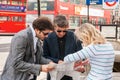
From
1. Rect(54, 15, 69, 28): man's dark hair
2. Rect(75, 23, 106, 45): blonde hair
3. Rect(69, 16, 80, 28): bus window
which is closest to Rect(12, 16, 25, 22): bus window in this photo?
Rect(69, 16, 80, 28): bus window

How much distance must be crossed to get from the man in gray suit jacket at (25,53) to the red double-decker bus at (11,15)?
28613mm

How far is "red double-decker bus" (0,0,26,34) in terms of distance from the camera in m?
32.0

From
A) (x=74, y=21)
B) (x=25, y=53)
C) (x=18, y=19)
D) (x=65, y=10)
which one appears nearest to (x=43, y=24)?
(x=25, y=53)

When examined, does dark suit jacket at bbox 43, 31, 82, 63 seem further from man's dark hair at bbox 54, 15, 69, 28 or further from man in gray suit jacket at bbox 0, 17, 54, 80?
man in gray suit jacket at bbox 0, 17, 54, 80

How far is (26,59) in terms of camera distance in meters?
3.61

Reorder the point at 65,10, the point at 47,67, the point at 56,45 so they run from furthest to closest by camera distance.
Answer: the point at 65,10 < the point at 56,45 < the point at 47,67

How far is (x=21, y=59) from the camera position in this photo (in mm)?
3514

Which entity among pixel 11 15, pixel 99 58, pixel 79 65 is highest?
pixel 99 58

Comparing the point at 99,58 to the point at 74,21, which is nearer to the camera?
the point at 99,58

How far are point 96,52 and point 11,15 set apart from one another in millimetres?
29642

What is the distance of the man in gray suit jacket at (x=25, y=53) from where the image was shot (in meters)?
3.50

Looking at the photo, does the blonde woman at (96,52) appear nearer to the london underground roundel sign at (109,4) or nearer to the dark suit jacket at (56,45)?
the dark suit jacket at (56,45)

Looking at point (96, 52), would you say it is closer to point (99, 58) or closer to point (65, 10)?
point (99, 58)

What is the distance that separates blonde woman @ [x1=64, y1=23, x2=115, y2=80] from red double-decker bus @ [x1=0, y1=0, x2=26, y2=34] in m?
28.5
